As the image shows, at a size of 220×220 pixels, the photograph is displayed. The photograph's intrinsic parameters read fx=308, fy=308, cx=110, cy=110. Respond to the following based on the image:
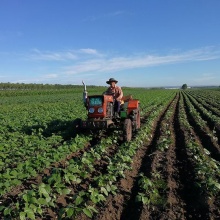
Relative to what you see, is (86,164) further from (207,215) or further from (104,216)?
(207,215)

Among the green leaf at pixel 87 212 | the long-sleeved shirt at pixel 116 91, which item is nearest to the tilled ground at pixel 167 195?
the green leaf at pixel 87 212

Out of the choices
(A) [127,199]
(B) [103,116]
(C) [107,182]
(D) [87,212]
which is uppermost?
(B) [103,116]

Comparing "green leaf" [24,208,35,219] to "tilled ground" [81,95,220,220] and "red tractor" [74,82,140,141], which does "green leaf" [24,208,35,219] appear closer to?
"tilled ground" [81,95,220,220]

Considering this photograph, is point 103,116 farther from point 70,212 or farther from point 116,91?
point 70,212

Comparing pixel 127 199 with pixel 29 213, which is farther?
pixel 127 199

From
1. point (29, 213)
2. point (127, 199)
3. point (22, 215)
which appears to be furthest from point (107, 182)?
point (22, 215)

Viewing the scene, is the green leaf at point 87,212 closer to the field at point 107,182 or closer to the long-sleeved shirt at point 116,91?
the field at point 107,182

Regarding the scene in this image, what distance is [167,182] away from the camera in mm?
6172

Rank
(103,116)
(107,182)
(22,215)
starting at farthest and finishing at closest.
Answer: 1. (103,116)
2. (107,182)
3. (22,215)

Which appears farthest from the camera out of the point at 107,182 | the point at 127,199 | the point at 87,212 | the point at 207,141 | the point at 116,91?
the point at 207,141

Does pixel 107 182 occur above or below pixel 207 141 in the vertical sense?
above

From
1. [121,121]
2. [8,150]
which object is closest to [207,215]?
[8,150]

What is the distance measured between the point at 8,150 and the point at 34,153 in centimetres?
82

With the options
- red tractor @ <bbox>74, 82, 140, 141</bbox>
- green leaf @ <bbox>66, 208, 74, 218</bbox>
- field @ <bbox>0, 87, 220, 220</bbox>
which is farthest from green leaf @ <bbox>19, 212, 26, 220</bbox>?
red tractor @ <bbox>74, 82, 140, 141</bbox>
